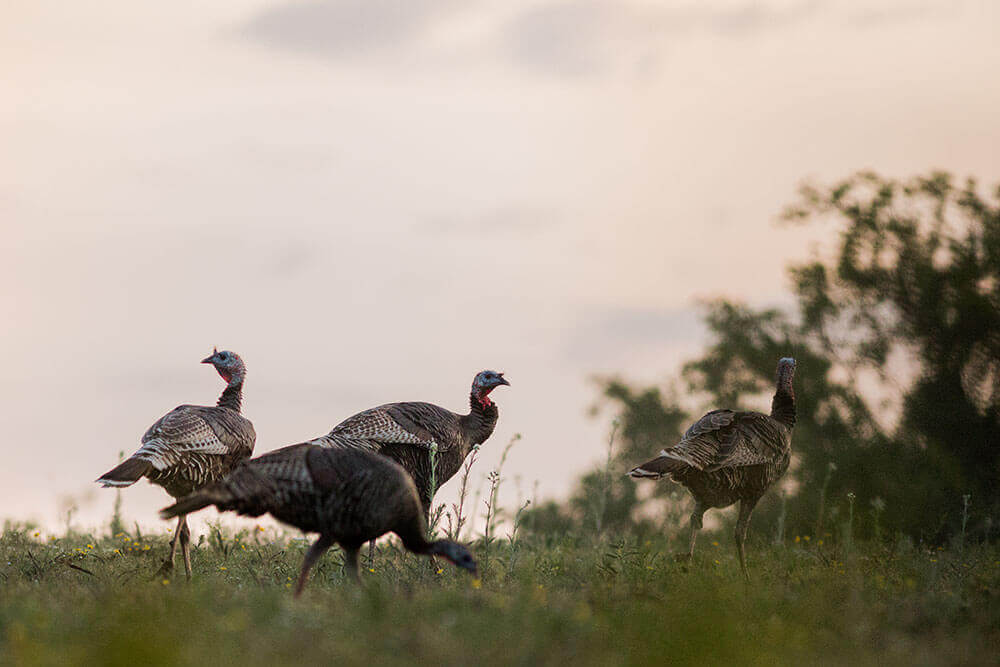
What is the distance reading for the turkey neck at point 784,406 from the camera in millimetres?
11938

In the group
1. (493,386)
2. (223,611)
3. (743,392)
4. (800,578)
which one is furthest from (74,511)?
(743,392)

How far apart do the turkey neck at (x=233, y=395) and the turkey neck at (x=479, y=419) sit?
2.49 metres

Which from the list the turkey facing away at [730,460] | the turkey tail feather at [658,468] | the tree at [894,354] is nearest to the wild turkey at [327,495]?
the turkey tail feather at [658,468]

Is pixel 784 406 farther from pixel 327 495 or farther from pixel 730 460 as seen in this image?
pixel 327 495

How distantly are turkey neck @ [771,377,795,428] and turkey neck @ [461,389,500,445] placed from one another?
10.4ft

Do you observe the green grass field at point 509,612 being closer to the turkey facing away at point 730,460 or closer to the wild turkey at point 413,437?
the turkey facing away at point 730,460

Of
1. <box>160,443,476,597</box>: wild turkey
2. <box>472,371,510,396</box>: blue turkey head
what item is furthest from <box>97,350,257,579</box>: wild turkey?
<box>472,371,510,396</box>: blue turkey head

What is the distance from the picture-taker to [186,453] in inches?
386

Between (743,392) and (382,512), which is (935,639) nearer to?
(382,512)

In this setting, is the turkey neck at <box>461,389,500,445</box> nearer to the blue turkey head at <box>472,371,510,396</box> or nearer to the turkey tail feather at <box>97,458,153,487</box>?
the blue turkey head at <box>472,371,510,396</box>

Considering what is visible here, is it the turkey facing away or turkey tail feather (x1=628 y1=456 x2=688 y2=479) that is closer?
turkey tail feather (x1=628 y1=456 x2=688 y2=479)

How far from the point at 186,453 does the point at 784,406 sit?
6540 mm

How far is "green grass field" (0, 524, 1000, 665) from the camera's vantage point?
5238 mm

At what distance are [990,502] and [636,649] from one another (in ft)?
51.7
